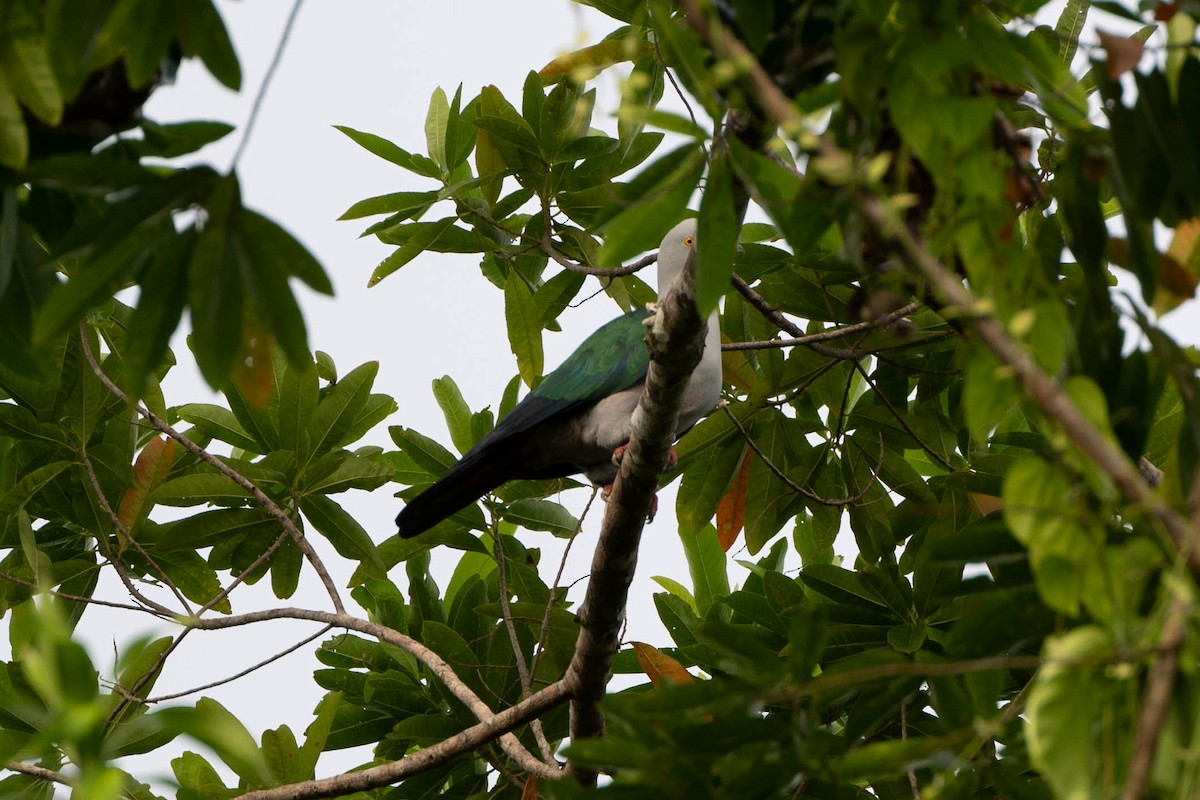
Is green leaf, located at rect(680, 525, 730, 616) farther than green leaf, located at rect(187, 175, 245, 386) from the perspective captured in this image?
Yes

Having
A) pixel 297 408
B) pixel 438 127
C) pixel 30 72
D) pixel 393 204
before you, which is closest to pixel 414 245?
pixel 393 204

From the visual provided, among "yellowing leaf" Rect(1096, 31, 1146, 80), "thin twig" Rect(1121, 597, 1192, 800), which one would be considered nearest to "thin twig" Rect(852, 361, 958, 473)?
"yellowing leaf" Rect(1096, 31, 1146, 80)

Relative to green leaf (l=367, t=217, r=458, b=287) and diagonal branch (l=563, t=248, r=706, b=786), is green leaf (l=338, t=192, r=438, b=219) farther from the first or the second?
diagonal branch (l=563, t=248, r=706, b=786)

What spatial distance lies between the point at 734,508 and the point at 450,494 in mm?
1010

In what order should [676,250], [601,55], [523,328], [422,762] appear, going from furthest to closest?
[676,250], [523,328], [601,55], [422,762]

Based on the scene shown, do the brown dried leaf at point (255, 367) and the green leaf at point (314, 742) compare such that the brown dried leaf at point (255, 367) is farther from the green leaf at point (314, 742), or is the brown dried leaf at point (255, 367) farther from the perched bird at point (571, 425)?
the perched bird at point (571, 425)

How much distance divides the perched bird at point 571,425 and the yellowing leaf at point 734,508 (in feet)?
1.36

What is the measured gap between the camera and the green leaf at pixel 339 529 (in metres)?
3.84

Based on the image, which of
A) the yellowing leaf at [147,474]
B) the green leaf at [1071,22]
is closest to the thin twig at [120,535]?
the yellowing leaf at [147,474]

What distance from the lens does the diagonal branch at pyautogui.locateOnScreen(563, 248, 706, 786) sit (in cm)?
280

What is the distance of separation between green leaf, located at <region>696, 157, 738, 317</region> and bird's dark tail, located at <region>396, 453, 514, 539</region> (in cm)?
272

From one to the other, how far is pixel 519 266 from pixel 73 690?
318cm

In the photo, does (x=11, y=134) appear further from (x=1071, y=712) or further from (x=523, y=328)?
(x=523, y=328)

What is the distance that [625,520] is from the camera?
10.4 ft
